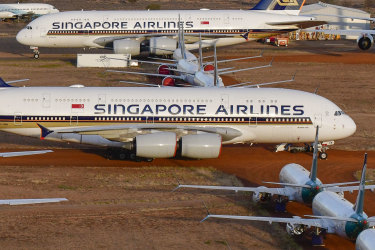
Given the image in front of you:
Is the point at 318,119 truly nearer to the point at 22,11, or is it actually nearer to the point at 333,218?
the point at 333,218

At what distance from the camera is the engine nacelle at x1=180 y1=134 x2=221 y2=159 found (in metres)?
38.4

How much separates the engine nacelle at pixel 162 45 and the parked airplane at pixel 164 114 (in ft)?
118

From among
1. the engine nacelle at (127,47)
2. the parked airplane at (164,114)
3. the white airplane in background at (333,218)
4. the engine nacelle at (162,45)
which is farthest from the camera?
the engine nacelle at (127,47)

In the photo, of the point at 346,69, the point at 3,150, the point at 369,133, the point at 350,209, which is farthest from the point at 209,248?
the point at 346,69

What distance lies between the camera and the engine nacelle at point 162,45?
76.8m

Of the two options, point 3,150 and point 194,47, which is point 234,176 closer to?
point 3,150

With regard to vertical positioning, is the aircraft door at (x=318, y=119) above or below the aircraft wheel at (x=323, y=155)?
above

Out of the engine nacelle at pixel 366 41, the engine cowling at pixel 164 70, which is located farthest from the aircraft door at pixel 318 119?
the engine nacelle at pixel 366 41

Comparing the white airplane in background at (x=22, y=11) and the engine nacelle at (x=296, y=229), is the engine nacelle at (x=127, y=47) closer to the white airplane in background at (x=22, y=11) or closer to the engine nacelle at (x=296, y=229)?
the white airplane in background at (x=22, y=11)

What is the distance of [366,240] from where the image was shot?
23938 millimetres

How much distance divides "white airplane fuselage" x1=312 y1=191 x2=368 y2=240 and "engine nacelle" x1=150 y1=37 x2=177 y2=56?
164ft

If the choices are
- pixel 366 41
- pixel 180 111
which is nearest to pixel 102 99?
pixel 180 111

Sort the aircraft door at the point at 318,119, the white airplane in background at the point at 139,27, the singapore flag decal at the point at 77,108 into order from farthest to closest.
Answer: the white airplane in background at the point at 139,27 → the aircraft door at the point at 318,119 → the singapore flag decal at the point at 77,108

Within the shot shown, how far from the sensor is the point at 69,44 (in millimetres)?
80812
